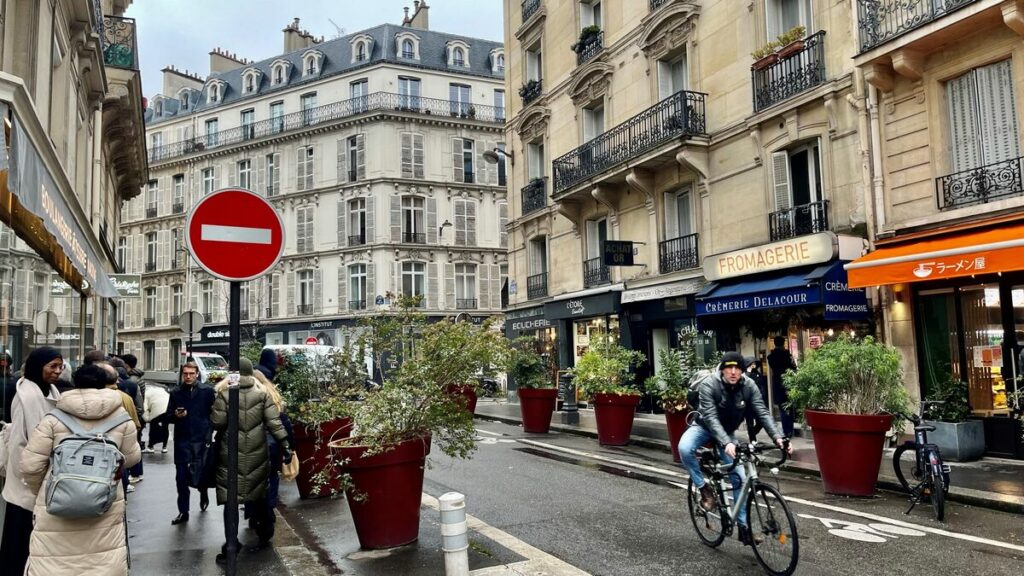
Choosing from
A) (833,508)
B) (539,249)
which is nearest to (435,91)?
(539,249)

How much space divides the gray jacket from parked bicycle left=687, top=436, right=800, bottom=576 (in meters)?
0.29

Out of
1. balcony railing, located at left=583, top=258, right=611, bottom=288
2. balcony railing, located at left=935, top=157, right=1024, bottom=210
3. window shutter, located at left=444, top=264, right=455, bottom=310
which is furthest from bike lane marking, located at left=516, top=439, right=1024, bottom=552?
window shutter, located at left=444, top=264, right=455, bottom=310

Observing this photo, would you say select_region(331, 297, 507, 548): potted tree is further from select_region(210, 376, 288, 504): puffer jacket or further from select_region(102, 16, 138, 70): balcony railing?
select_region(102, 16, 138, 70): balcony railing

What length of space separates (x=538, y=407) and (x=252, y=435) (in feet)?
29.7

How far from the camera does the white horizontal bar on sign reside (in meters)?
4.43

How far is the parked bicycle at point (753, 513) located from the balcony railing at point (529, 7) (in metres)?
20.6

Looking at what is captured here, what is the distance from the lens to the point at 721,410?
19.1ft

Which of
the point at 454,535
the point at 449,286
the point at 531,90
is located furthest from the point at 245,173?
the point at 454,535

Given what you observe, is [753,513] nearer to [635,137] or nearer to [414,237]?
[635,137]

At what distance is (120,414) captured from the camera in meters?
4.25

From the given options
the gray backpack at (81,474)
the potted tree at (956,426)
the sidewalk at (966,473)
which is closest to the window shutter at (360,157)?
the sidewalk at (966,473)

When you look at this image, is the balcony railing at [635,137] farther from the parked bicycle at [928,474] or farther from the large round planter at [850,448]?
the parked bicycle at [928,474]

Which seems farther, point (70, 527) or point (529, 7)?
point (529, 7)

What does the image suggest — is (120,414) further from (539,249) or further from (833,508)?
(539,249)
